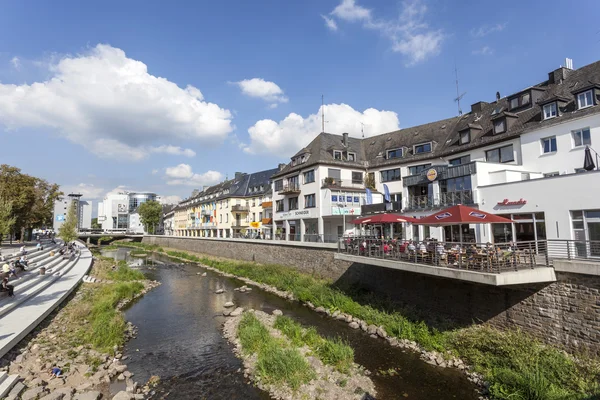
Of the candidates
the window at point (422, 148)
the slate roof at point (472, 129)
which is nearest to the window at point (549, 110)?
the slate roof at point (472, 129)

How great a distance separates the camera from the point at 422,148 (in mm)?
32281

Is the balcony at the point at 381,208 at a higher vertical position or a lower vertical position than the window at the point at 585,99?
lower

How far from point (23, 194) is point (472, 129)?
4934cm

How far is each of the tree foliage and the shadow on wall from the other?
121ft

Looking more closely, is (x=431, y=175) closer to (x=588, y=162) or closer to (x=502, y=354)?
(x=588, y=162)

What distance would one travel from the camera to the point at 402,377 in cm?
1208

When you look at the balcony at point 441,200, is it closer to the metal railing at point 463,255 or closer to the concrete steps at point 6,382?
A: the metal railing at point 463,255

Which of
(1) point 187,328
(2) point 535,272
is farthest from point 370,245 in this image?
(1) point 187,328

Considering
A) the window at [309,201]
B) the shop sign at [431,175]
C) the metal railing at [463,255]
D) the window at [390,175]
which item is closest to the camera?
the metal railing at [463,255]

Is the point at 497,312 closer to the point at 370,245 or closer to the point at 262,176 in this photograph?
the point at 370,245

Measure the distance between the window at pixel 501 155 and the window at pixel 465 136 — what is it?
2599 mm

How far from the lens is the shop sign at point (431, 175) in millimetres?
25177

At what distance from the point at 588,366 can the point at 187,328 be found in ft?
58.3

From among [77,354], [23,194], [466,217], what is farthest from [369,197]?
[23,194]
